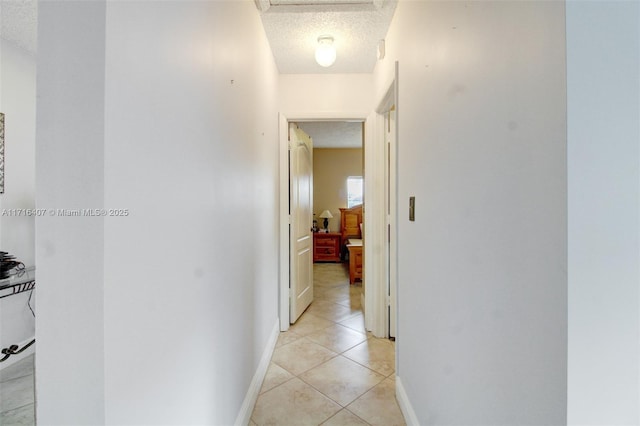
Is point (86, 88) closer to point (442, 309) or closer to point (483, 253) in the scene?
point (483, 253)

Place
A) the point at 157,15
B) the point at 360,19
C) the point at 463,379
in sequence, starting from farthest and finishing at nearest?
the point at 360,19
the point at 463,379
the point at 157,15

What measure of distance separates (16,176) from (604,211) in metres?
3.24

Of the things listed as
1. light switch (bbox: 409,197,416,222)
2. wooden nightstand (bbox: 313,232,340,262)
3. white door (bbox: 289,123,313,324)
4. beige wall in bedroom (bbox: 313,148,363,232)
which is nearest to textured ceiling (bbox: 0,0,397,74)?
white door (bbox: 289,123,313,324)

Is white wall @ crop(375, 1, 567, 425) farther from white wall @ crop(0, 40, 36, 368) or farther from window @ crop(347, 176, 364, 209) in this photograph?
window @ crop(347, 176, 364, 209)

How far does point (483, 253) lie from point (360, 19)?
1.89m

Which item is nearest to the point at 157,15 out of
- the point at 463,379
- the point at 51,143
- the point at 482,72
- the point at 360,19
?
the point at 51,143

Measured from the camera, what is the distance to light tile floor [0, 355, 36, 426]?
5.22 feet

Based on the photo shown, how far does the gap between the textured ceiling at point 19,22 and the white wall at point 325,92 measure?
5.76 feet

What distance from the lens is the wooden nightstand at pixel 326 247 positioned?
614 centimetres

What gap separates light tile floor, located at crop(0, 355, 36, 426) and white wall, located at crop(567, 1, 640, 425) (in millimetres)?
2464

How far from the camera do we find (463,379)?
3.25ft

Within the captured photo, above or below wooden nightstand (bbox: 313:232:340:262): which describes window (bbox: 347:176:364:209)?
above

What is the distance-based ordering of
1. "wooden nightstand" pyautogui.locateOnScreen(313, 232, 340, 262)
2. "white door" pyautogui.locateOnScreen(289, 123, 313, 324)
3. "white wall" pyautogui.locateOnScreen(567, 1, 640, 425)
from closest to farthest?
"white wall" pyautogui.locateOnScreen(567, 1, 640, 425)
"white door" pyautogui.locateOnScreen(289, 123, 313, 324)
"wooden nightstand" pyautogui.locateOnScreen(313, 232, 340, 262)

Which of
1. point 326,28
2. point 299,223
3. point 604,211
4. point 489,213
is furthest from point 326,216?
point 604,211
